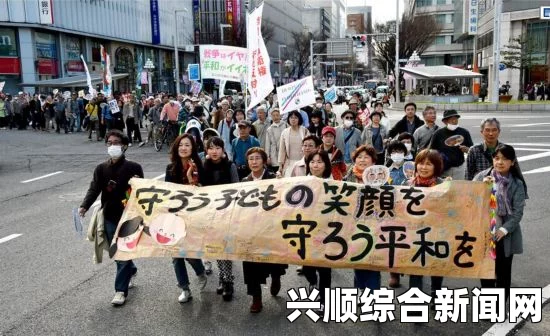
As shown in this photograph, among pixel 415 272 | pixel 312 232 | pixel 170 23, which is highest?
pixel 170 23

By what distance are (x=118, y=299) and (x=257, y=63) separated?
20.8 ft

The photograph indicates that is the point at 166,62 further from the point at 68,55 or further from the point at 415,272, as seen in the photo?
the point at 415,272

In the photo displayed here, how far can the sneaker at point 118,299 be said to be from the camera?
17.7 feet

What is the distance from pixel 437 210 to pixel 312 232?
3.58 feet

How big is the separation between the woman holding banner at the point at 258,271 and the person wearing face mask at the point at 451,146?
8.67 feet

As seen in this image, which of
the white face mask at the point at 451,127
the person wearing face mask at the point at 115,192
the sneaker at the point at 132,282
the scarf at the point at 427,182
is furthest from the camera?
the white face mask at the point at 451,127

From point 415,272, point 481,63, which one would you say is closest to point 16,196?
point 415,272

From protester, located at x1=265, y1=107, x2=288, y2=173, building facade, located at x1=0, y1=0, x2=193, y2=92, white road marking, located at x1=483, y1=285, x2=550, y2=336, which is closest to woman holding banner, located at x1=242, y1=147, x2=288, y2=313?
white road marking, located at x1=483, y1=285, x2=550, y2=336

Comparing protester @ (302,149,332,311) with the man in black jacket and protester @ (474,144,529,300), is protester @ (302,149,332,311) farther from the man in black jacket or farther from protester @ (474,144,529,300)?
the man in black jacket

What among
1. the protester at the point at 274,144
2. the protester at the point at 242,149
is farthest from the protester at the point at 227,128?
the protester at the point at 242,149

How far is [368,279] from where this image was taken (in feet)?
15.8

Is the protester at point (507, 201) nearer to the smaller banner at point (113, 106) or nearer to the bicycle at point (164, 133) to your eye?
the bicycle at point (164, 133)

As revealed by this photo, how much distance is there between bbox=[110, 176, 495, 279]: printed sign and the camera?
4.64m

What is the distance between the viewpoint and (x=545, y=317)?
4.85 m
